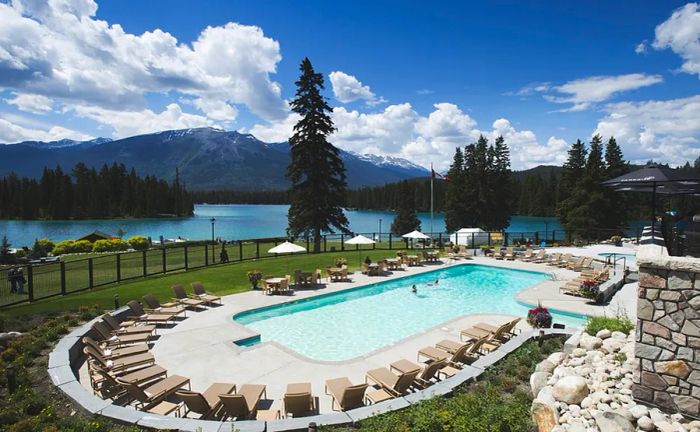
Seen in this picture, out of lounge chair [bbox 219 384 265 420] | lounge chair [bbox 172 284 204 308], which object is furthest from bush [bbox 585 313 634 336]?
lounge chair [bbox 172 284 204 308]

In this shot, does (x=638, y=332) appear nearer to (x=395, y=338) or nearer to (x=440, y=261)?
(x=395, y=338)

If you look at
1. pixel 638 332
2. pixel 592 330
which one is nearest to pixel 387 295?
pixel 592 330

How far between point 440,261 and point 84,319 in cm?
2026

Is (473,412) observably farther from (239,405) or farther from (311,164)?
(311,164)

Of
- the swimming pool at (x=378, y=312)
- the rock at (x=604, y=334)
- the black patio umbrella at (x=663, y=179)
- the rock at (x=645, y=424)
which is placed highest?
the black patio umbrella at (x=663, y=179)

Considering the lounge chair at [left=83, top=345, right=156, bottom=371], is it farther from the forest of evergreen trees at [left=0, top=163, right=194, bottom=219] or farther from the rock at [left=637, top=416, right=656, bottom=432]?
the forest of evergreen trees at [left=0, top=163, right=194, bottom=219]

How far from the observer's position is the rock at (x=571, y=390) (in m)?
5.95

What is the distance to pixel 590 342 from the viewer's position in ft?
25.6

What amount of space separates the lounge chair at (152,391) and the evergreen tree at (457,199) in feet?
149

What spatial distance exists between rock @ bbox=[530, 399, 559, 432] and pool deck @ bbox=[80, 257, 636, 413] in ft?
12.0

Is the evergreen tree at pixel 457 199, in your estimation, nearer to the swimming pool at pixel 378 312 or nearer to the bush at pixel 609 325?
the swimming pool at pixel 378 312

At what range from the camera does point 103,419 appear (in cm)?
628

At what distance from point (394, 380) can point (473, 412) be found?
7.09ft

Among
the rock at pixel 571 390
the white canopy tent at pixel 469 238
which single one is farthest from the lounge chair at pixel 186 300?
the white canopy tent at pixel 469 238
